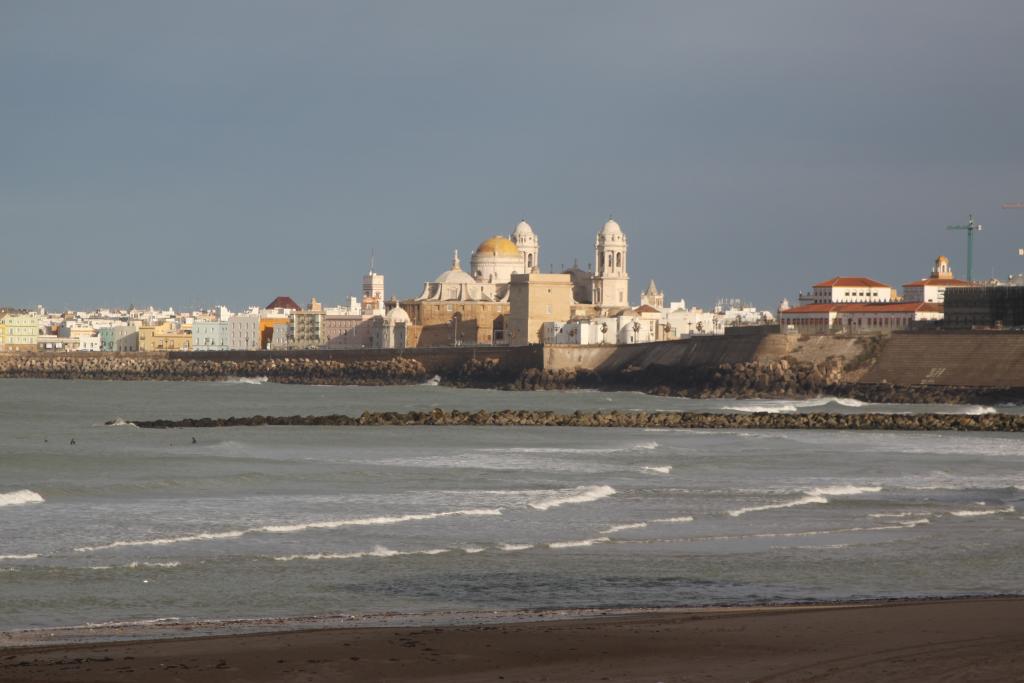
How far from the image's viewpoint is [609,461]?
35906 mm

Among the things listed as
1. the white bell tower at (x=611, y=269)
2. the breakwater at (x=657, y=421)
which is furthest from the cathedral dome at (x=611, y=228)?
the breakwater at (x=657, y=421)

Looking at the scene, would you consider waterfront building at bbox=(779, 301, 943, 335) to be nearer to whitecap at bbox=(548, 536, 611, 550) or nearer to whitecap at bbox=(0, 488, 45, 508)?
whitecap at bbox=(0, 488, 45, 508)

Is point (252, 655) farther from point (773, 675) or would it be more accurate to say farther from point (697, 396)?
point (697, 396)

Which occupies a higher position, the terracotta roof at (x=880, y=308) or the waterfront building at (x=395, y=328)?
the terracotta roof at (x=880, y=308)

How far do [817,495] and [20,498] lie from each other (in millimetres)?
12410

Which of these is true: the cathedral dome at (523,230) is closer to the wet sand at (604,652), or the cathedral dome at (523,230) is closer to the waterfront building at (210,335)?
the waterfront building at (210,335)

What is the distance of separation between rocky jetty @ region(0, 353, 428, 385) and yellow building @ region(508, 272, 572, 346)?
9.83m

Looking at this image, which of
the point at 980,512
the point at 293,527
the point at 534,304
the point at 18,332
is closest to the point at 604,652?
the point at 293,527

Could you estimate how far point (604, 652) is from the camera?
1391 cm

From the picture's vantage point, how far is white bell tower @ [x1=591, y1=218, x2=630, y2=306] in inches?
5236

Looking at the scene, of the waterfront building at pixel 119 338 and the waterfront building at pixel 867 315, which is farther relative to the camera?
the waterfront building at pixel 119 338

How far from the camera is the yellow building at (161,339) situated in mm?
167000

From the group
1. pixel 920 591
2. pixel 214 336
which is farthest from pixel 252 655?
pixel 214 336

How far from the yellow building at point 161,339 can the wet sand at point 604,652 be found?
15419 centimetres
